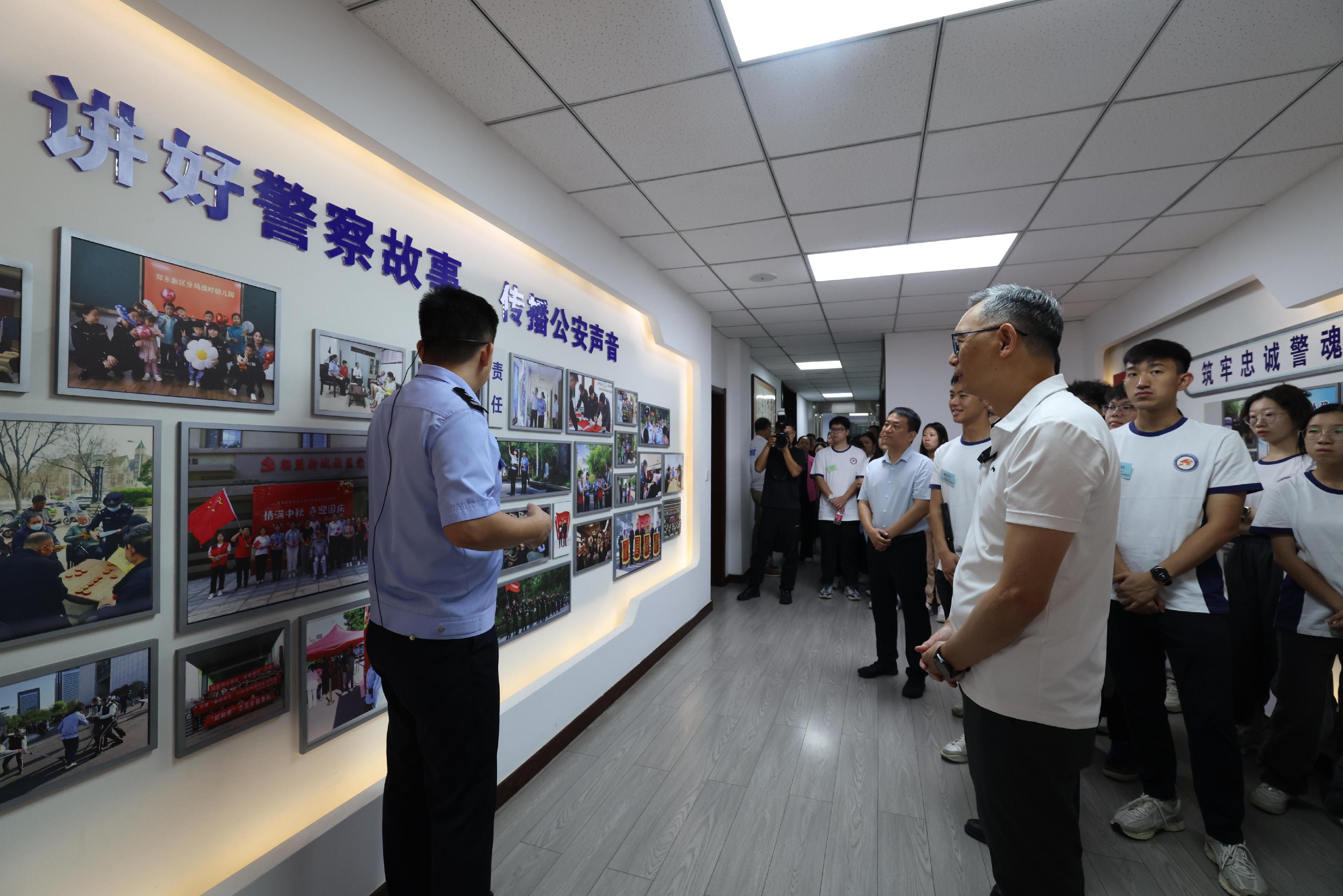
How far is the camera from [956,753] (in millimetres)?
2512

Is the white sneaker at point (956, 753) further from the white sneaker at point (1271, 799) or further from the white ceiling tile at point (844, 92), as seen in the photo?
the white ceiling tile at point (844, 92)

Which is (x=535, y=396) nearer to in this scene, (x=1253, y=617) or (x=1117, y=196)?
(x=1117, y=196)

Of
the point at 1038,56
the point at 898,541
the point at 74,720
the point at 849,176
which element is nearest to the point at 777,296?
the point at 849,176

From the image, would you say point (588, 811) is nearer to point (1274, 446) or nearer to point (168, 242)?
point (168, 242)

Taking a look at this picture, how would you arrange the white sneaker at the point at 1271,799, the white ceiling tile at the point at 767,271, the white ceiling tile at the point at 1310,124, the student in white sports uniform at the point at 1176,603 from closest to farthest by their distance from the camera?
the student in white sports uniform at the point at 1176,603
the white ceiling tile at the point at 1310,124
the white sneaker at the point at 1271,799
the white ceiling tile at the point at 767,271

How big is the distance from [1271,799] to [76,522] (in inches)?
155

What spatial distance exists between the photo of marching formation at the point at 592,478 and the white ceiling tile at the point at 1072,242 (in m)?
2.97

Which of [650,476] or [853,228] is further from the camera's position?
[650,476]

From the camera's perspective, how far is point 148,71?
124 centimetres

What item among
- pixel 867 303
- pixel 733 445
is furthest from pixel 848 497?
pixel 867 303

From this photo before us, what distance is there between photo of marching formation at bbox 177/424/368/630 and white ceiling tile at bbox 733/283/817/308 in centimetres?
352

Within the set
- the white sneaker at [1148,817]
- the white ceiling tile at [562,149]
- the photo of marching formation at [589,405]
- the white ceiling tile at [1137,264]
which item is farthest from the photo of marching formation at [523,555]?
the white ceiling tile at [1137,264]

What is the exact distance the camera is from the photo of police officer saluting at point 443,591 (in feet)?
4.27

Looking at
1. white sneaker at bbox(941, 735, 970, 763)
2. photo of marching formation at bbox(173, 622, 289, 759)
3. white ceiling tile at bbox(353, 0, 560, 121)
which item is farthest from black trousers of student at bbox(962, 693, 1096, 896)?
white ceiling tile at bbox(353, 0, 560, 121)
